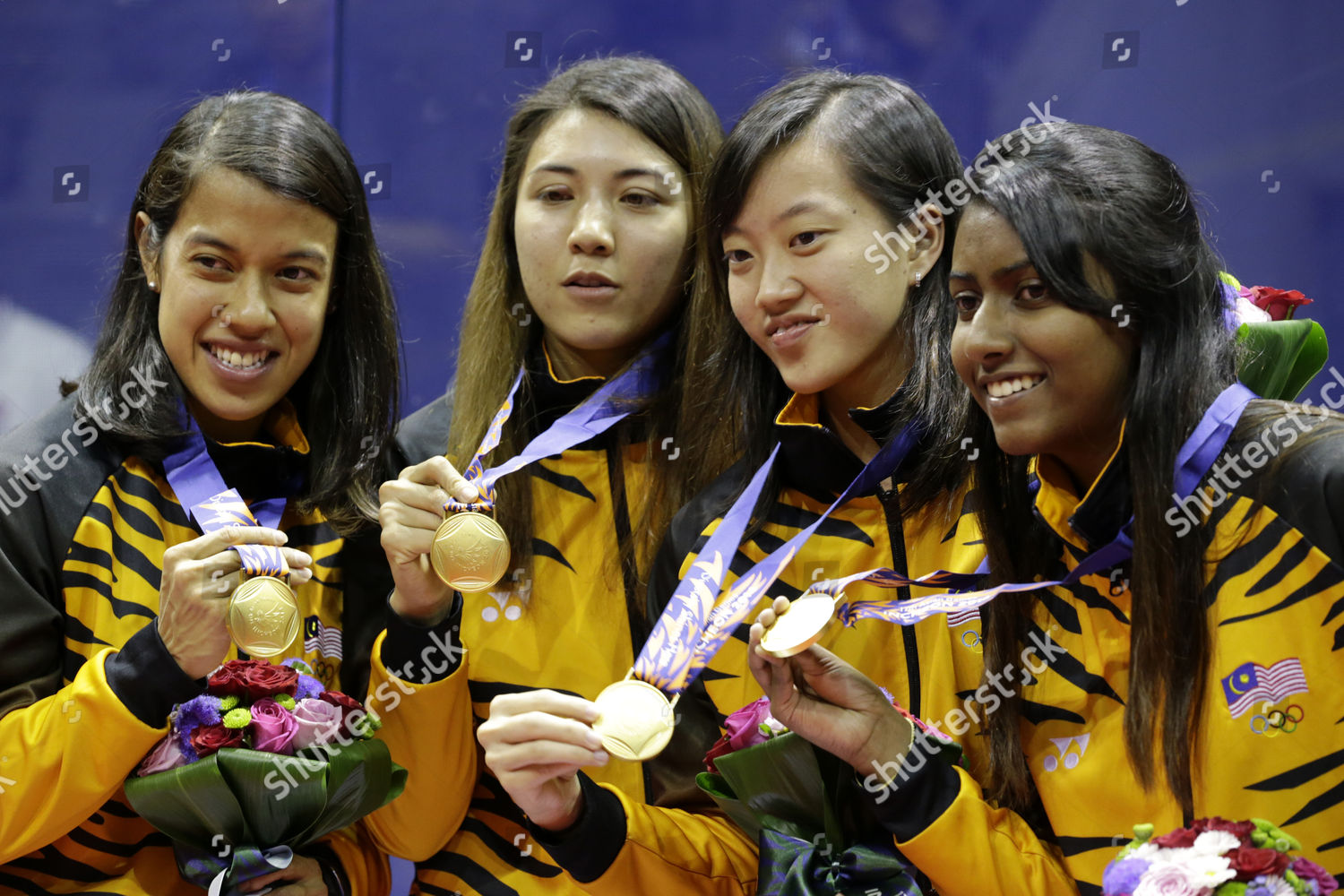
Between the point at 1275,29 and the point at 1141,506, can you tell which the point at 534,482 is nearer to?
the point at 1141,506

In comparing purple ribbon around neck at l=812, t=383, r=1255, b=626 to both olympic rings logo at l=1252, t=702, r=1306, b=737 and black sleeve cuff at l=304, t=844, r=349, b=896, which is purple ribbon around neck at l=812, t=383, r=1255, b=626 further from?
black sleeve cuff at l=304, t=844, r=349, b=896

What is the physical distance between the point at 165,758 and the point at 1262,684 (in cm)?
164

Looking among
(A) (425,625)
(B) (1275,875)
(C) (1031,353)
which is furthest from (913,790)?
(A) (425,625)

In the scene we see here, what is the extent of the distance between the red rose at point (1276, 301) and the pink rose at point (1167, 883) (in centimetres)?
117

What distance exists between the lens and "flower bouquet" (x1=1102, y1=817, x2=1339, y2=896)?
4.70ft

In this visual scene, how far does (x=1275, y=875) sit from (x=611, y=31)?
268 centimetres

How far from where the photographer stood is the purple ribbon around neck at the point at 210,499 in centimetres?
219

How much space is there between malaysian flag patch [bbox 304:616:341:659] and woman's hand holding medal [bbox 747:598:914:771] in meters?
0.95

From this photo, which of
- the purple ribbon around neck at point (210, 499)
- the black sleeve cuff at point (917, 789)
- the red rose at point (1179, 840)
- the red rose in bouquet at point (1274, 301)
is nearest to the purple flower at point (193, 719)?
the purple ribbon around neck at point (210, 499)

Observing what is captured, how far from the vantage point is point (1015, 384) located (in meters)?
1.83

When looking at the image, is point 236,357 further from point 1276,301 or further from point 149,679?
point 1276,301

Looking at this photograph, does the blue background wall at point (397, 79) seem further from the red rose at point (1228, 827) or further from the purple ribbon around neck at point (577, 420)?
the red rose at point (1228, 827)

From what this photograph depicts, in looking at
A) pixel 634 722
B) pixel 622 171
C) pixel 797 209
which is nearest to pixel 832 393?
pixel 797 209

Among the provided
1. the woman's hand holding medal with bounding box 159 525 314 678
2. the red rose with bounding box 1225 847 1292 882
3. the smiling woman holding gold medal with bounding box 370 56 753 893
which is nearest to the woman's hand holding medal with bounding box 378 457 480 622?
the smiling woman holding gold medal with bounding box 370 56 753 893
